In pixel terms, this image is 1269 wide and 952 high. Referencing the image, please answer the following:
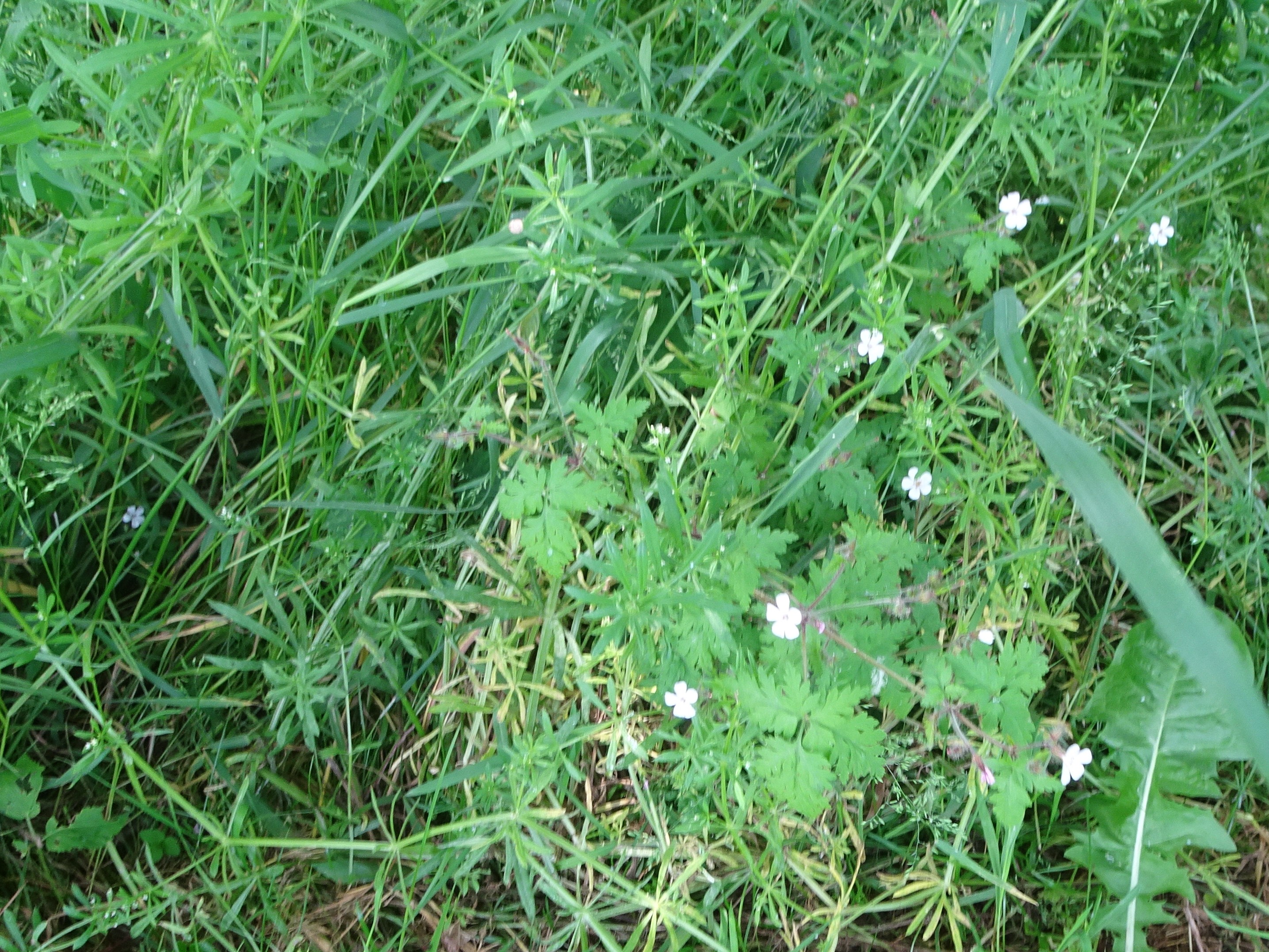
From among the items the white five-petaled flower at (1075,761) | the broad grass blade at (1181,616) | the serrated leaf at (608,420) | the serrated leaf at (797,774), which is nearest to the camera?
the broad grass blade at (1181,616)

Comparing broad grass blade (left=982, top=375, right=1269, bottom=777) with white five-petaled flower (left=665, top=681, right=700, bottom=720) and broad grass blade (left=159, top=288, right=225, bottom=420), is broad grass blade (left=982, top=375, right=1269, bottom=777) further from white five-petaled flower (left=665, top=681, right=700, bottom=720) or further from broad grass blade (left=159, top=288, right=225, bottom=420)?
broad grass blade (left=159, top=288, right=225, bottom=420)

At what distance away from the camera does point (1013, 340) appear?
1735 millimetres

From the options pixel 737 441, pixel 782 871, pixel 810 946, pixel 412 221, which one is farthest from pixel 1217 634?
pixel 412 221

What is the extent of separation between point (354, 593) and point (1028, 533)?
152cm

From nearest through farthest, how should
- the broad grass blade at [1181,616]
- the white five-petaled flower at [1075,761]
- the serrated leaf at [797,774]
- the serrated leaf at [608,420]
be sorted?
the broad grass blade at [1181,616] → the serrated leaf at [797,774] → the white five-petaled flower at [1075,761] → the serrated leaf at [608,420]

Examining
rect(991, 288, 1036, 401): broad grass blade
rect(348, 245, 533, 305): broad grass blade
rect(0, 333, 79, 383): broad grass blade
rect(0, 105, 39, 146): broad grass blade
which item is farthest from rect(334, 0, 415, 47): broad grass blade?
rect(991, 288, 1036, 401): broad grass blade

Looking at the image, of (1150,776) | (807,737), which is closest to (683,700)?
(807,737)

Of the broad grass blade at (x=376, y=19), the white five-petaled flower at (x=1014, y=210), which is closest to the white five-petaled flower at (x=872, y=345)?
the white five-petaled flower at (x=1014, y=210)

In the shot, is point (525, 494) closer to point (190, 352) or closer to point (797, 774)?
point (797, 774)

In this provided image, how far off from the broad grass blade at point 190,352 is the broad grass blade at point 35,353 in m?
0.19

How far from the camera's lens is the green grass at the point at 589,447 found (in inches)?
64.9

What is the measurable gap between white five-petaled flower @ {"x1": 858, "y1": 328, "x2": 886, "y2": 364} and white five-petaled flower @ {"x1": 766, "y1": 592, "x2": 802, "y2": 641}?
1.74 ft

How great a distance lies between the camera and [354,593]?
1.97m

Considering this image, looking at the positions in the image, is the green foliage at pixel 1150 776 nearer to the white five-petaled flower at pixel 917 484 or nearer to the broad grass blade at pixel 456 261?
the white five-petaled flower at pixel 917 484
